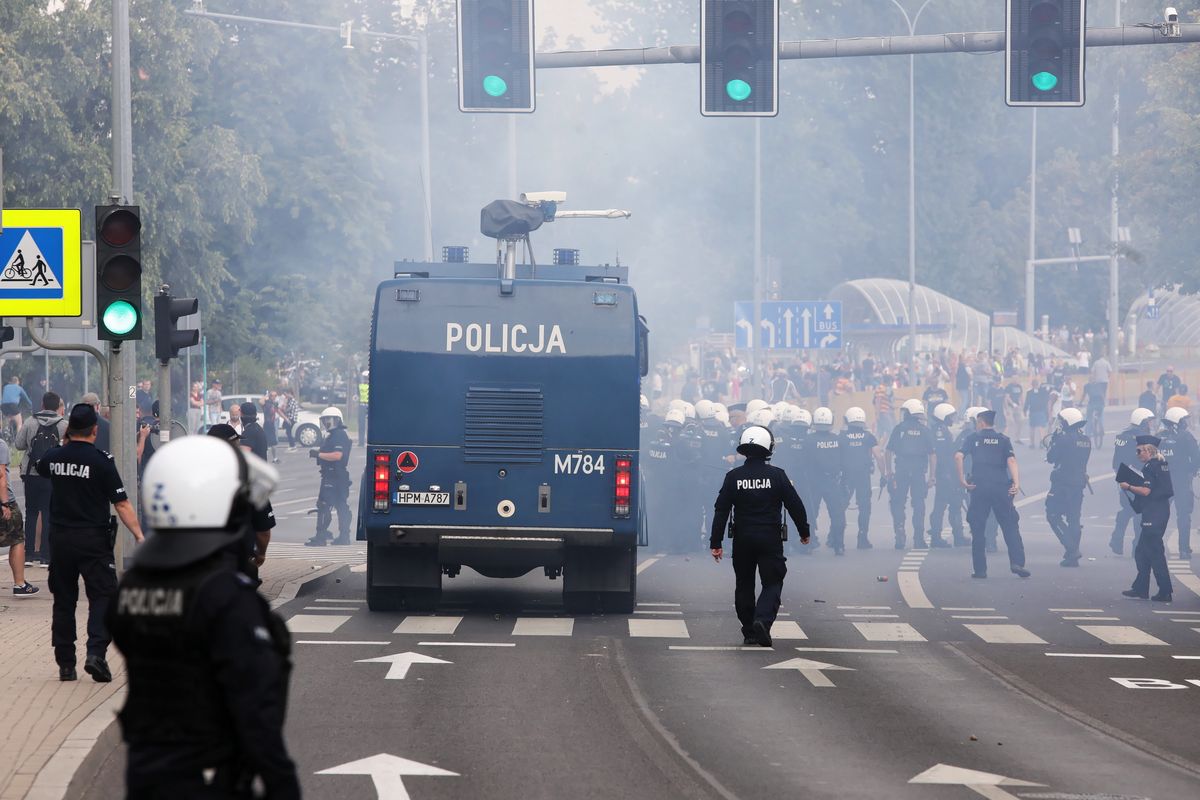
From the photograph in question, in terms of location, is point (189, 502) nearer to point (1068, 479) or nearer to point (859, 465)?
point (1068, 479)

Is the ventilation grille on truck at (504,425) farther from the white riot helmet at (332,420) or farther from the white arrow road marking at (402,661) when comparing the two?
the white riot helmet at (332,420)

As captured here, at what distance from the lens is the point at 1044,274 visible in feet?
270

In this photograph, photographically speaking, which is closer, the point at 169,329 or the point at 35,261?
the point at 35,261

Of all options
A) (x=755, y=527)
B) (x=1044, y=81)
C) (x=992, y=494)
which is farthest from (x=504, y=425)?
(x=992, y=494)

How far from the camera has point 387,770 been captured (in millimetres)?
9133

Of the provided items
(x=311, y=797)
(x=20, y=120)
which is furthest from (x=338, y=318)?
(x=311, y=797)

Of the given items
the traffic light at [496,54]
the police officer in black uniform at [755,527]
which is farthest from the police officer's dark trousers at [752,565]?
the traffic light at [496,54]

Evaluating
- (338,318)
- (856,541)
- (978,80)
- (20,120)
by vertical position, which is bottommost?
(856,541)

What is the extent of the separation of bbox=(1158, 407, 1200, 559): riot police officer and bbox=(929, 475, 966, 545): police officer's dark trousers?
2.92 meters

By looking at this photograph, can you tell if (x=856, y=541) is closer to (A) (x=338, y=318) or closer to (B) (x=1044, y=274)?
(A) (x=338, y=318)

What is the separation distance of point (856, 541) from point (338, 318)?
95.3ft

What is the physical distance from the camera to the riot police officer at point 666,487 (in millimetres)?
24766

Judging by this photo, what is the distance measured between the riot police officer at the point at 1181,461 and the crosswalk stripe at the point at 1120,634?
9043mm

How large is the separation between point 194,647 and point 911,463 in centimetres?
2189
